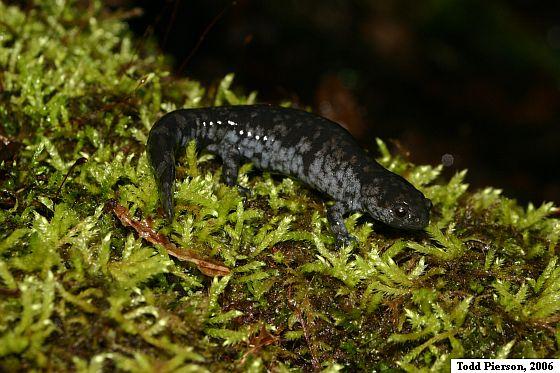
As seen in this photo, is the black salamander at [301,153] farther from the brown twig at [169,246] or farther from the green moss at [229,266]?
the brown twig at [169,246]

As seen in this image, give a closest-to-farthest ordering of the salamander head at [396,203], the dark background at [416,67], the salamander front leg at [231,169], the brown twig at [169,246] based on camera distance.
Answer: the brown twig at [169,246], the salamander head at [396,203], the salamander front leg at [231,169], the dark background at [416,67]

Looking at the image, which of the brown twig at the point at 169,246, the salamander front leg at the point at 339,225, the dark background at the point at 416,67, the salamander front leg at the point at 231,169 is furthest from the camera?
the dark background at the point at 416,67

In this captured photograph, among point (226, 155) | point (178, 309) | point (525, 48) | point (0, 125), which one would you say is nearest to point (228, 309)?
point (178, 309)

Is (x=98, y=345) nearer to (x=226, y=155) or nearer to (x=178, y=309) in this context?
(x=178, y=309)

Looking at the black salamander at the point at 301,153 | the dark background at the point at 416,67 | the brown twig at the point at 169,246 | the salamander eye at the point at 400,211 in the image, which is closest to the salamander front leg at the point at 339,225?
the black salamander at the point at 301,153

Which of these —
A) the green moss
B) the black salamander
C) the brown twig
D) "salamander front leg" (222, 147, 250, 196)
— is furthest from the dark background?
the brown twig

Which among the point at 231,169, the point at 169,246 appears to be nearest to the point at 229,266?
the point at 169,246

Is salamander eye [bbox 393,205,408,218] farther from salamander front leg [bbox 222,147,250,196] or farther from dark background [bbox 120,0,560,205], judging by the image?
dark background [bbox 120,0,560,205]

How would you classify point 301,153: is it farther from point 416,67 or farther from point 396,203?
point 416,67
